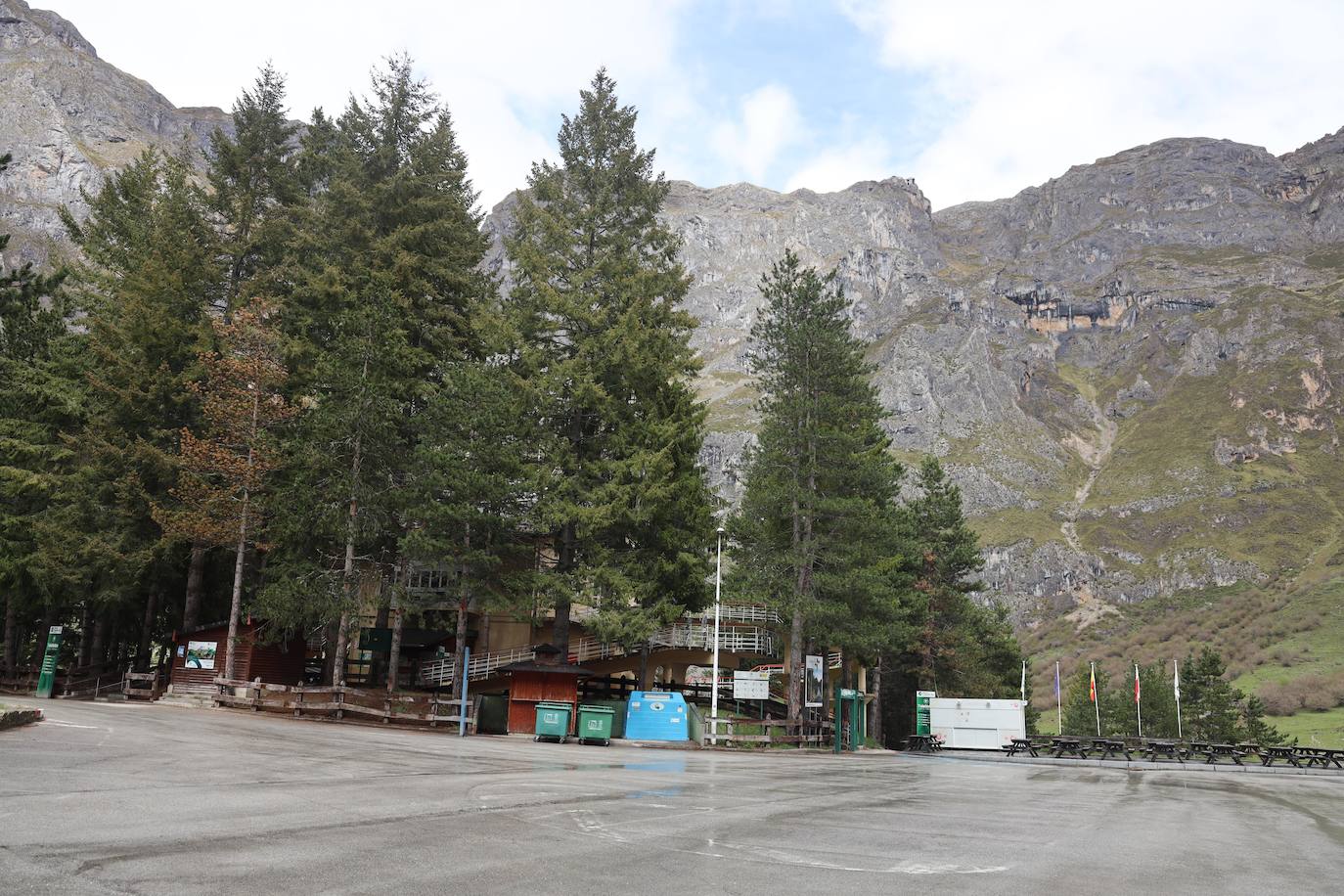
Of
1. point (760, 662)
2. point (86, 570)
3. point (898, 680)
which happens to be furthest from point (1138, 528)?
point (86, 570)

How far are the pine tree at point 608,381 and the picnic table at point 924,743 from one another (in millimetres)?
17586

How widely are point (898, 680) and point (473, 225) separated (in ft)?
126

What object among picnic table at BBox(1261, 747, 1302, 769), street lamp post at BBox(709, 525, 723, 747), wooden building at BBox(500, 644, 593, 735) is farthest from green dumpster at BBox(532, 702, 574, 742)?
picnic table at BBox(1261, 747, 1302, 769)

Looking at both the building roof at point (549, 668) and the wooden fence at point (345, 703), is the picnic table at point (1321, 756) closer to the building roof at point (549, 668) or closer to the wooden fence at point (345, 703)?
the building roof at point (549, 668)

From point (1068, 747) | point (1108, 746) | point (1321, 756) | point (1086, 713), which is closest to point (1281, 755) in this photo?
point (1321, 756)

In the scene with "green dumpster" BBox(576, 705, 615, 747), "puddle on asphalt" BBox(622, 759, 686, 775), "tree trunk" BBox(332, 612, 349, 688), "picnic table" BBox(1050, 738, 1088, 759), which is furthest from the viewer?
"picnic table" BBox(1050, 738, 1088, 759)

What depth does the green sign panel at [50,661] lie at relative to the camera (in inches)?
1247

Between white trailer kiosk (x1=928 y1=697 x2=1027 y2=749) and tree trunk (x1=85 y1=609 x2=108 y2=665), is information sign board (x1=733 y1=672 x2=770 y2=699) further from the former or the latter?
tree trunk (x1=85 y1=609 x2=108 y2=665)

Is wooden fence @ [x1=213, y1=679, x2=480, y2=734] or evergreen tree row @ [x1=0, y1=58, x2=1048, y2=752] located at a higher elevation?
evergreen tree row @ [x1=0, y1=58, x2=1048, y2=752]

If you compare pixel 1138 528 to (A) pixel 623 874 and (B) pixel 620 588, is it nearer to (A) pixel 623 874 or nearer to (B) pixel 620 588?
(B) pixel 620 588

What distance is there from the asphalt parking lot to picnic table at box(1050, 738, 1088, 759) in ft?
84.4

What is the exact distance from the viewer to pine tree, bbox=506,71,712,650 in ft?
104

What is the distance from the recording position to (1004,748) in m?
43.8

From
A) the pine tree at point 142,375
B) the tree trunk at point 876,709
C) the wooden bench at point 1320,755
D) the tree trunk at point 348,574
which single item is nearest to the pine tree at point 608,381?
the tree trunk at point 348,574
